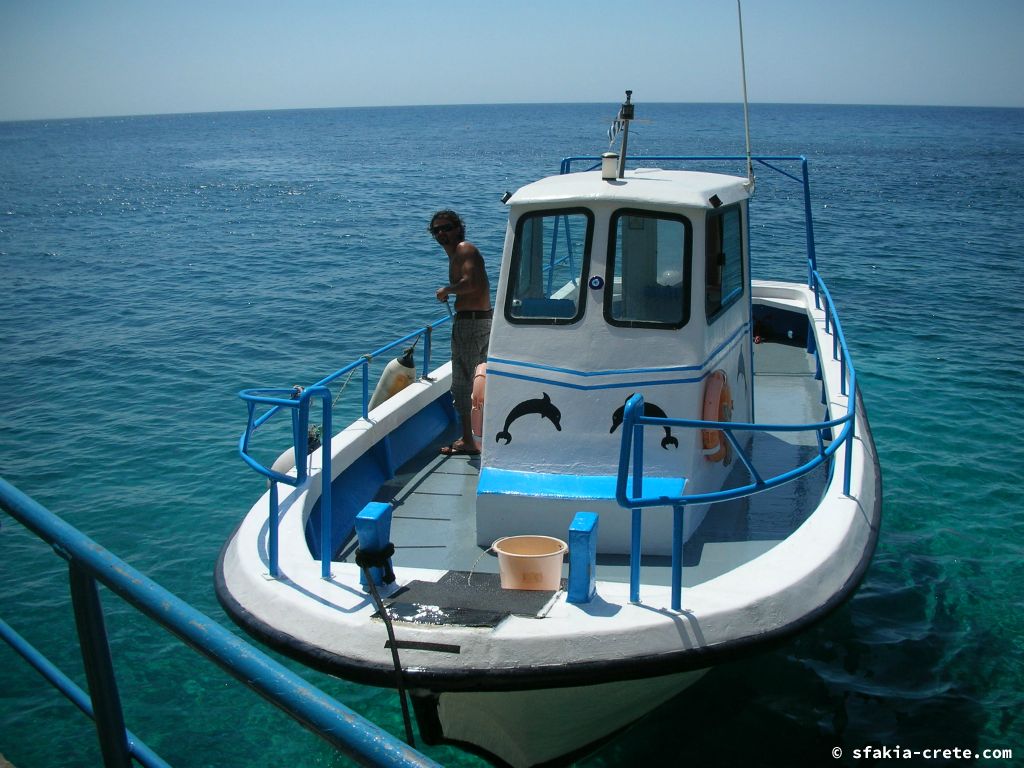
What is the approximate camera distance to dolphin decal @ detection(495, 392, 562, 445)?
579cm

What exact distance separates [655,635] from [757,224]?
28.5m

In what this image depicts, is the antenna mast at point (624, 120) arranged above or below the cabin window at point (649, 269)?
above

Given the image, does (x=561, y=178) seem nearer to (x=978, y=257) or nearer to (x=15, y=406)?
(x=15, y=406)

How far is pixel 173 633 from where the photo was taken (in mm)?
1848

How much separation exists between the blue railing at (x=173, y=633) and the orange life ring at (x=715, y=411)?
405 centimetres

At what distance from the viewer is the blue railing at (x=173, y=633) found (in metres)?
1.57

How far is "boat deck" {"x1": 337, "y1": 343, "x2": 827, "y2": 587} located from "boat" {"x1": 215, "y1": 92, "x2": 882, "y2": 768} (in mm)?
20

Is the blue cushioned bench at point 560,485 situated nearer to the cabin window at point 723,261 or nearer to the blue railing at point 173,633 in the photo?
the cabin window at point 723,261

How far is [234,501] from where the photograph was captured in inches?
397

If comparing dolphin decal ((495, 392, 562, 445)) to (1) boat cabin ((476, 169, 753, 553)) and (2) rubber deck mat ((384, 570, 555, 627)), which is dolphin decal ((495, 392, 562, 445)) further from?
(2) rubber deck mat ((384, 570, 555, 627))

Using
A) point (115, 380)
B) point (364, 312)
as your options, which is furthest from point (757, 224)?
point (115, 380)

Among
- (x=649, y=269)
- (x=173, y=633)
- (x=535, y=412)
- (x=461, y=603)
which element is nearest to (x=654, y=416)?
(x=535, y=412)

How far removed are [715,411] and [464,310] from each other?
7.35ft

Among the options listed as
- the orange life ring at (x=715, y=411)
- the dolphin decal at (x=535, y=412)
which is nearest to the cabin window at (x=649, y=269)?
the orange life ring at (x=715, y=411)
